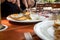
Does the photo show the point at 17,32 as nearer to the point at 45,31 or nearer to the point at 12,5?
the point at 45,31

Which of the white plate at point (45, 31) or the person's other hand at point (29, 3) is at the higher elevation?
the person's other hand at point (29, 3)

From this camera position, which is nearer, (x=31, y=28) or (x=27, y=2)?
(x=31, y=28)

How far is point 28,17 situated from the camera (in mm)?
988

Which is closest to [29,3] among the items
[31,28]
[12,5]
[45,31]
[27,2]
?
[27,2]

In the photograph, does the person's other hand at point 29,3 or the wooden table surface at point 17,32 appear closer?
the wooden table surface at point 17,32

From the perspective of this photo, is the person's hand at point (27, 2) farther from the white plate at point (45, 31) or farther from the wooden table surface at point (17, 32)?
the white plate at point (45, 31)

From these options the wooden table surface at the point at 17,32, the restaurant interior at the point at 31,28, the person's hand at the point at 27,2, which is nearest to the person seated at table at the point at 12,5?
the person's hand at the point at 27,2

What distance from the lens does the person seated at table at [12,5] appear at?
1.35 metres

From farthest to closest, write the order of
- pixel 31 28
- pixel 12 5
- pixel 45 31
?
pixel 12 5, pixel 31 28, pixel 45 31

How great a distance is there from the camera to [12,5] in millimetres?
1387

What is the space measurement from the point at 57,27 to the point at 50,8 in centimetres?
74

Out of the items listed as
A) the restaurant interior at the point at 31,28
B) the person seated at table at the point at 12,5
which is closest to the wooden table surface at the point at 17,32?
the restaurant interior at the point at 31,28

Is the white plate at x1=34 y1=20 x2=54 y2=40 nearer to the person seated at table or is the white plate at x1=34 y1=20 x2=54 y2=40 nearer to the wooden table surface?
the wooden table surface

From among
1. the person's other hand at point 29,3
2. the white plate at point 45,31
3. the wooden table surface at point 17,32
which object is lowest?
the wooden table surface at point 17,32
